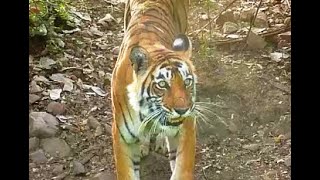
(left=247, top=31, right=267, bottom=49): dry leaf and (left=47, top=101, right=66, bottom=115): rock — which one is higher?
(left=247, top=31, right=267, bottom=49): dry leaf

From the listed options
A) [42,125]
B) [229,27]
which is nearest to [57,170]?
[42,125]

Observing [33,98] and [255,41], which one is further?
[255,41]

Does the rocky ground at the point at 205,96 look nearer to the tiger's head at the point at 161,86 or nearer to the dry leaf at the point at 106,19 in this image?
the dry leaf at the point at 106,19

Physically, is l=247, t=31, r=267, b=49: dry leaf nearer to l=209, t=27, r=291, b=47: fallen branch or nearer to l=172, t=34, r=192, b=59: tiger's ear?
l=209, t=27, r=291, b=47: fallen branch

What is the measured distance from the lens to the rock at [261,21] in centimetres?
285

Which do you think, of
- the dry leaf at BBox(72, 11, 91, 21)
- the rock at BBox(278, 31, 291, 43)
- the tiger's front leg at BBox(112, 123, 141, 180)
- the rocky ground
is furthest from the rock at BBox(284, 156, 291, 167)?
the dry leaf at BBox(72, 11, 91, 21)

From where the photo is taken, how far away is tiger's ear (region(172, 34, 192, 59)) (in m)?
2.68

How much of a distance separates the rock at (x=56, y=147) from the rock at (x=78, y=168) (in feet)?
0.16

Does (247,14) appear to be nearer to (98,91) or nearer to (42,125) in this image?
(98,91)

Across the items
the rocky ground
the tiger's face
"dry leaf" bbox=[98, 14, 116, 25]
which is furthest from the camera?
"dry leaf" bbox=[98, 14, 116, 25]

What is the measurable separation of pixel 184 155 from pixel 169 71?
34cm

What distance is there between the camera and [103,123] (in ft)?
8.82

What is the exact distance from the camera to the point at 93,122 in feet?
8.82
